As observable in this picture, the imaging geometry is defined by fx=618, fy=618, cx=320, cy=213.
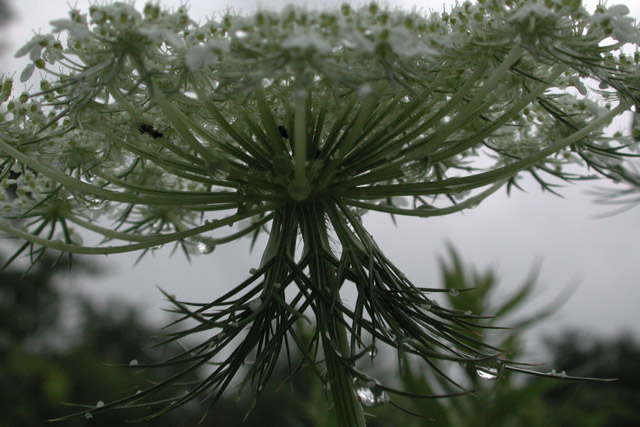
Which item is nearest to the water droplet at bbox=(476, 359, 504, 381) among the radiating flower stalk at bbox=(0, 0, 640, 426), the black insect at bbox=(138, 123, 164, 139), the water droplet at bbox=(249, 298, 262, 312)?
the radiating flower stalk at bbox=(0, 0, 640, 426)

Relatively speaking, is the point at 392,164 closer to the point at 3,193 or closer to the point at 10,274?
the point at 3,193

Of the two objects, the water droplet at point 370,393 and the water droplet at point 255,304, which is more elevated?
the water droplet at point 255,304

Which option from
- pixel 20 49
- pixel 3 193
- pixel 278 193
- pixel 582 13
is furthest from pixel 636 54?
pixel 3 193

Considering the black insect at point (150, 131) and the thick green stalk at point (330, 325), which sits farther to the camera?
the black insect at point (150, 131)

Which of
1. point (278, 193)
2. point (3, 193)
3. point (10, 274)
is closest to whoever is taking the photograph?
point (278, 193)

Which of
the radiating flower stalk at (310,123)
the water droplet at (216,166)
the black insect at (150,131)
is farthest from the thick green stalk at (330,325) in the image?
the black insect at (150,131)

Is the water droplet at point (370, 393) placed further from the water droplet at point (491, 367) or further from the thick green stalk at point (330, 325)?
the water droplet at point (491, 367)

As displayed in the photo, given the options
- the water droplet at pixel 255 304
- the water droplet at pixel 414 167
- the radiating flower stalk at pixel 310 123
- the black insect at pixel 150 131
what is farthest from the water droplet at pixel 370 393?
the black insect at pixel 150 131

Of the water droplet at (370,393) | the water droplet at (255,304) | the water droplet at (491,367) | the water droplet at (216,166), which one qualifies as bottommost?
the water droplet at (370,393)
